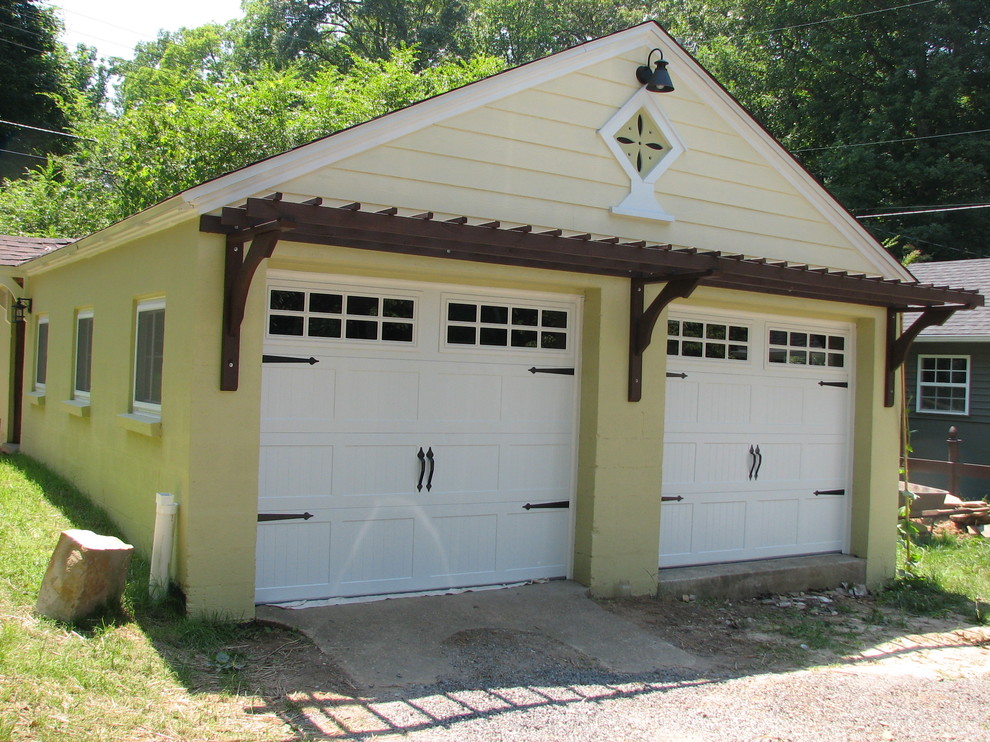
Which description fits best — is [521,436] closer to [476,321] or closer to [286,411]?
[476,321]

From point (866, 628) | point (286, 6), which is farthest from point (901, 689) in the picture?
point (286, 6)

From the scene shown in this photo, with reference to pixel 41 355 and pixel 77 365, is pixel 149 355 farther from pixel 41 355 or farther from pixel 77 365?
pixel 41 355

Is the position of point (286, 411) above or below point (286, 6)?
below

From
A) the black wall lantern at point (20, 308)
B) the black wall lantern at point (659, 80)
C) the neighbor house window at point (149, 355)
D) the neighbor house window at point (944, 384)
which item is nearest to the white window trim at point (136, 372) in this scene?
the neighbor house window at point (149, 355)

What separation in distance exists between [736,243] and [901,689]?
3.72 metres

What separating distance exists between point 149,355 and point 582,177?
3451 mm

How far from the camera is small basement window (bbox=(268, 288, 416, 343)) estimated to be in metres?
5.53

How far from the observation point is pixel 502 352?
20.6 feet

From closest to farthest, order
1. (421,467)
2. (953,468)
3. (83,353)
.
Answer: (421,467) → (83,353) → (953,468)

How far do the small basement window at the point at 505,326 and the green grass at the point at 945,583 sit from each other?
151 inches

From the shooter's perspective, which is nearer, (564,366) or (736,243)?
(564,366)

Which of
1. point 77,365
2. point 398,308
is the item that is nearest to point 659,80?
point 398,308

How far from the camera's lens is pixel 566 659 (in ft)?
16.9

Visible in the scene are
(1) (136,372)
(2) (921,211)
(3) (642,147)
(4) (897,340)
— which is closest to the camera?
(1) (136,372)
